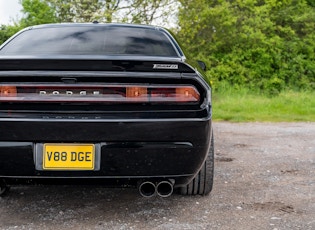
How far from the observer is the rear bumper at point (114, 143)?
2678 millimetres

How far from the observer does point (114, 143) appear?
2.71 m

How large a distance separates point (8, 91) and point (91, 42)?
0.98 metres

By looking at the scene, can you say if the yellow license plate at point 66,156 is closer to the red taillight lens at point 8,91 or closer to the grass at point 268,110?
the red taillight lens at point 8,91

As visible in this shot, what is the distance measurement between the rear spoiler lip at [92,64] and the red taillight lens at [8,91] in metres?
0.11

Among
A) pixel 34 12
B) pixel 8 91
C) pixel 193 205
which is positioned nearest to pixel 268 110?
pixel 193 205

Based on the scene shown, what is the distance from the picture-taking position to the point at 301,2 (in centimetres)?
2497

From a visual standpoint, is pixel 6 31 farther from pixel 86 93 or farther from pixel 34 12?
pixel 86 93

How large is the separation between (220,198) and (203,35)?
17.7 meters

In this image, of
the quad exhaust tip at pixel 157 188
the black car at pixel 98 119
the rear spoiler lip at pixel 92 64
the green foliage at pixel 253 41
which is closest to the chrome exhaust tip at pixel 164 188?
the quad exhaust tip at pixel 157 188

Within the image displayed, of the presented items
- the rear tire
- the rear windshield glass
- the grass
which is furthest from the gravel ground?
the grass

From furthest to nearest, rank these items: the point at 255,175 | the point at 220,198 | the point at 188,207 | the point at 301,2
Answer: the point at 301,2 < the point at 255,175 < the point at 220,198 < the point at 188,207

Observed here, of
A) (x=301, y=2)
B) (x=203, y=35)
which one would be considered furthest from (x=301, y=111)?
(x=301, y=2)

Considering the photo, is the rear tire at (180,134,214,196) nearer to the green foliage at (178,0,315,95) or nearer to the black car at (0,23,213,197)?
the black car at (0,23,213,197)

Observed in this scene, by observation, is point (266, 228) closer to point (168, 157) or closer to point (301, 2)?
point (168, 157)
